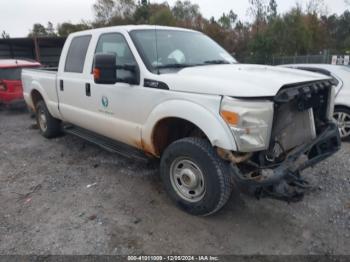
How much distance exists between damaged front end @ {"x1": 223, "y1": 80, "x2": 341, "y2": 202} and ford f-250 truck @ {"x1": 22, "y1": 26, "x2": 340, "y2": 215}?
0.01 meters

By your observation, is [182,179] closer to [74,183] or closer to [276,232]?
[276,232]

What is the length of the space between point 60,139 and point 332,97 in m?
5.01

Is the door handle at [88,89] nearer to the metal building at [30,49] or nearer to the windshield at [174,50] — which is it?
the windshield at [174,50]

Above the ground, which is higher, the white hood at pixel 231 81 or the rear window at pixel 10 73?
the white hood at pixel 231 81

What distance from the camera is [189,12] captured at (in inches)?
1704

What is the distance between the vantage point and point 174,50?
3939mm

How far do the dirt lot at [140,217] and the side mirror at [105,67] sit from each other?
4.82 feet

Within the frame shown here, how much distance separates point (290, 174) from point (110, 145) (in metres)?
2.55

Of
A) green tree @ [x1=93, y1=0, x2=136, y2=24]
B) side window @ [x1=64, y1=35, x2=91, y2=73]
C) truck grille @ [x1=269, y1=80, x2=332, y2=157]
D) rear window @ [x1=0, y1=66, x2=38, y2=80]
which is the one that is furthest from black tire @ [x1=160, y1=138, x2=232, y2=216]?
green tree @ [x1=93, y1=0, x2=136, y2=24]

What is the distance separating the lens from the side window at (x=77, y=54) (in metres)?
4.64

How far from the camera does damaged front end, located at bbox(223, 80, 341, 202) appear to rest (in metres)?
2.79

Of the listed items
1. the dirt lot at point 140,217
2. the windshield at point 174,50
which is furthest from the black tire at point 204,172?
the windshield at point 174,50

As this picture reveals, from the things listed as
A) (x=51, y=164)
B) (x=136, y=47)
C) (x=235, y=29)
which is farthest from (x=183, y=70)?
(x=235, y=29)

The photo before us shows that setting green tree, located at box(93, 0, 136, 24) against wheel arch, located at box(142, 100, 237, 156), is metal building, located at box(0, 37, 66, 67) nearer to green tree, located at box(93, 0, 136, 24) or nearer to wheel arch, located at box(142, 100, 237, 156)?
wheel arch, located at box(142, 100, 237, 156)
